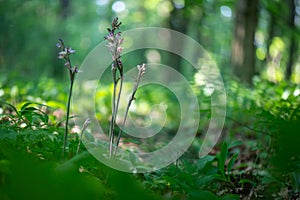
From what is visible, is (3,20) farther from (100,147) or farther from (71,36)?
(100,147)

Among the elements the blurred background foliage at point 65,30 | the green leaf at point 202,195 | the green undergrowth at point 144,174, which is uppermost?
the blurred background foliage at point 65,30

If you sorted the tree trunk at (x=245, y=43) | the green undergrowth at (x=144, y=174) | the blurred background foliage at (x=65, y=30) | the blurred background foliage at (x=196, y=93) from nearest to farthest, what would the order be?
the green undergrowth at (x=144, y=174)
the blurred background foliage at (x=196, y=93)
the tree trunk at (x=245, y=43)
the blurred background foliage at (x=65, y=30)

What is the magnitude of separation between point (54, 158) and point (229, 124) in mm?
2462

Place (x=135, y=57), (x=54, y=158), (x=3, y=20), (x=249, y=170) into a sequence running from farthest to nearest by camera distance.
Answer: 1. (x=135, y=57)
2. (x=3, y=20)
3. (x=249, y=170)
4. (x=54, y=158)

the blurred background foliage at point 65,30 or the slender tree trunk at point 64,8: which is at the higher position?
the slender tree trunk at point 64,8

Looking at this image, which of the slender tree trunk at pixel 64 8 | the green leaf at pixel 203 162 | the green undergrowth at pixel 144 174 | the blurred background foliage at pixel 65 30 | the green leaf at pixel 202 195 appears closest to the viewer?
the green undergrowth at pixel 144 174

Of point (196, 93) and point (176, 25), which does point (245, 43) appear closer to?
point (196, 93)

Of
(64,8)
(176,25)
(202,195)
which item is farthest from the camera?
(64,8)

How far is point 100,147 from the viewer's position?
4.58ft

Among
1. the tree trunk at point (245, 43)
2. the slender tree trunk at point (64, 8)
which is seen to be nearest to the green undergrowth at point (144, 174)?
the tree trunk at point (245, 43)

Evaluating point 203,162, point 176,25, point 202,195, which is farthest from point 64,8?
point 202,195

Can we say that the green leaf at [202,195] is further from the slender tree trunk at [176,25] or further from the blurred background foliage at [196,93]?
the slender tree trunk at [176,25]

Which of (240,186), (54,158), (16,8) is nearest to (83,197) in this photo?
(54,158)

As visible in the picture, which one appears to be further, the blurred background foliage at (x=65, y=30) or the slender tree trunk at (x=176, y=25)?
the slender tree trunk at (x=176, y=25)
